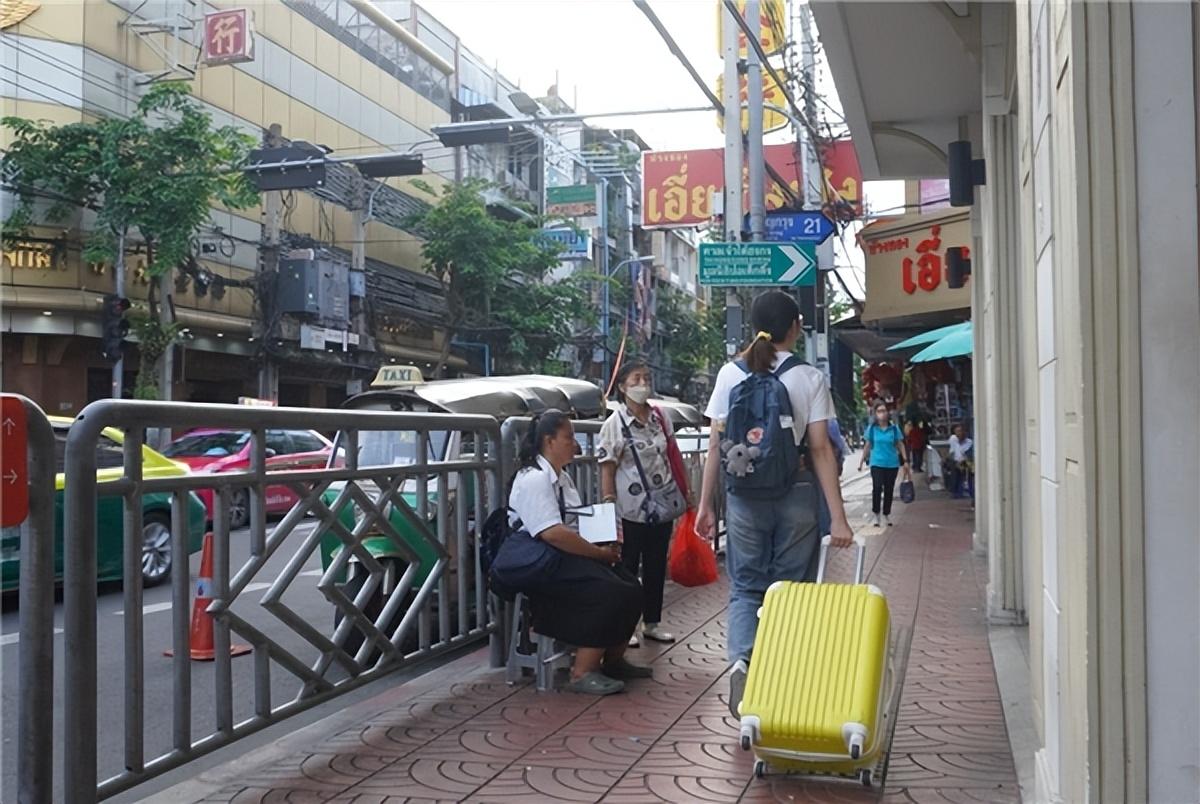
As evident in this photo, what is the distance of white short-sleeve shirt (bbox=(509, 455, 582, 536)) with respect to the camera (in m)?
4.89

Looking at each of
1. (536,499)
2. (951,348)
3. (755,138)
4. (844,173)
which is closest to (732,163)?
(755,138)

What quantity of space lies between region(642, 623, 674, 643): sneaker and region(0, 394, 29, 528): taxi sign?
3958 millimetres

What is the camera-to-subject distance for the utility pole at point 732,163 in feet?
37.2

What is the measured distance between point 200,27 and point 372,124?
7.31m

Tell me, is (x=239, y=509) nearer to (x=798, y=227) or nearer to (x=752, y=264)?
(x=752, y=264)

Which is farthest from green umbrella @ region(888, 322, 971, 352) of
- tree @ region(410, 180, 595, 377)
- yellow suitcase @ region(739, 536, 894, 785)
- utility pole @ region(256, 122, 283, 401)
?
tree @ region(410, 180, 595, 377)

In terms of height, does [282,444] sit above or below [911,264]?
below

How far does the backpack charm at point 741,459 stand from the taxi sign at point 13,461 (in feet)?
8.35

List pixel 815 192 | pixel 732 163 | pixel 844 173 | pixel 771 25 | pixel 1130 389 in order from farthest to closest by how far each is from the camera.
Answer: pixel 844 173, pixel 815 192, pixel 771 25, pixel 732 163, pixel 1130 389

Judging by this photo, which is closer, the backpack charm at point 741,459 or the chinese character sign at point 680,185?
the backpack charm at point 741,459

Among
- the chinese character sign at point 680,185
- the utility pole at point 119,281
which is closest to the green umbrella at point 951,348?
the chinese character sign at point 680,185

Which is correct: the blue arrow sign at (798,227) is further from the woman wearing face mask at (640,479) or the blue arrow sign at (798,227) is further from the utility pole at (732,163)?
the woman wearing face mask at (640,479)

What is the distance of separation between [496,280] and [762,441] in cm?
2641

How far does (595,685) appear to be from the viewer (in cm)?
505
